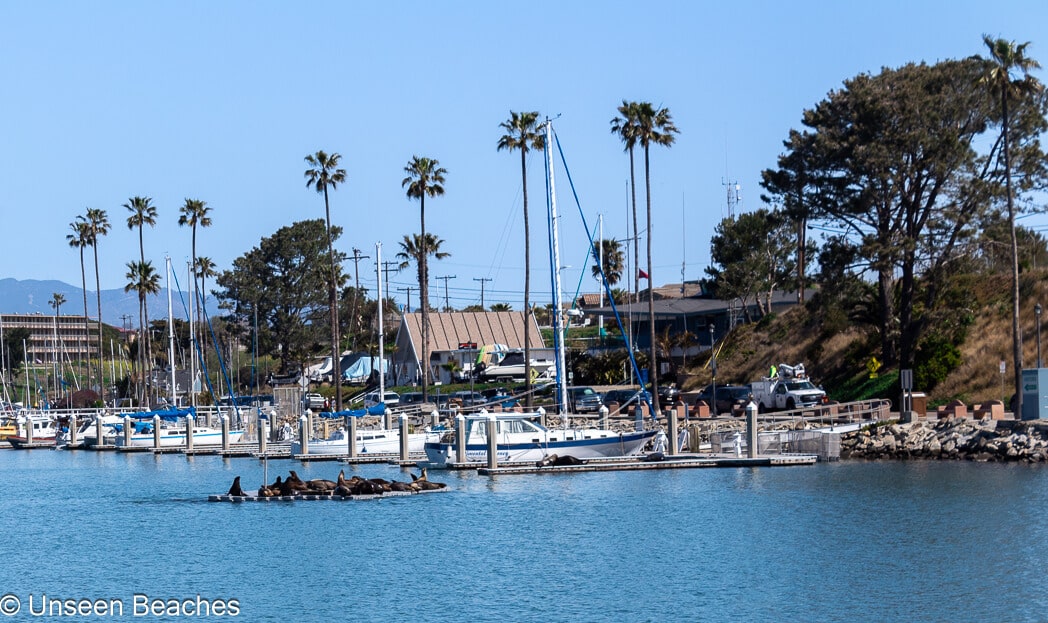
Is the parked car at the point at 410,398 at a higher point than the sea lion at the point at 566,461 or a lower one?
higher

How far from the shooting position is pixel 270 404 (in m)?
97.6

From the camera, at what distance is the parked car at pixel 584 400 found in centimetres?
7331

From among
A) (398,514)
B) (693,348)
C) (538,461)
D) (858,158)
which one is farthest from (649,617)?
(693,348)

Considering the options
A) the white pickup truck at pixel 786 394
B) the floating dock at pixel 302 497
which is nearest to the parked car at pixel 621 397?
the white pickup truck at pixel 786 394

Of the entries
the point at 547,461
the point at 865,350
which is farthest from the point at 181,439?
the point at 865,350

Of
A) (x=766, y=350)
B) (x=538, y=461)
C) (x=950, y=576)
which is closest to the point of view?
(x=950, y=576)

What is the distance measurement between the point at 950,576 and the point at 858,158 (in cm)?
3880

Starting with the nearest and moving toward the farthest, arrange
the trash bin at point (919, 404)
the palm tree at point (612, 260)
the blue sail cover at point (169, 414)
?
the trash bin at point (919, 404) < the blue sail cover at point (169, 414) < the palm tree at point (612, 260)

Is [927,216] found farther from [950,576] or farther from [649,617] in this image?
[649,617]

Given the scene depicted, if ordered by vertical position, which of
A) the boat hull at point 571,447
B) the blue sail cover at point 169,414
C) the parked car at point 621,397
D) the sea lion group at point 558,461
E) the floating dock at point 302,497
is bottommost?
the floating dock at point 302,497

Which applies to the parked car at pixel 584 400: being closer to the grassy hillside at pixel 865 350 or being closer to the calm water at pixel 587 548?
the grassy hillside at pixel 865 350

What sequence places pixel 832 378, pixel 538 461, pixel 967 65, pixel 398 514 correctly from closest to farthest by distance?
pixel 398 514, pixel 538 461, pixel 967 65, pixel 832 378

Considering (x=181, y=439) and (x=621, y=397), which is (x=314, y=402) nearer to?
(x=181, y=439)

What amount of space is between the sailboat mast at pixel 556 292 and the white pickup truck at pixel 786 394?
47.7 feet
